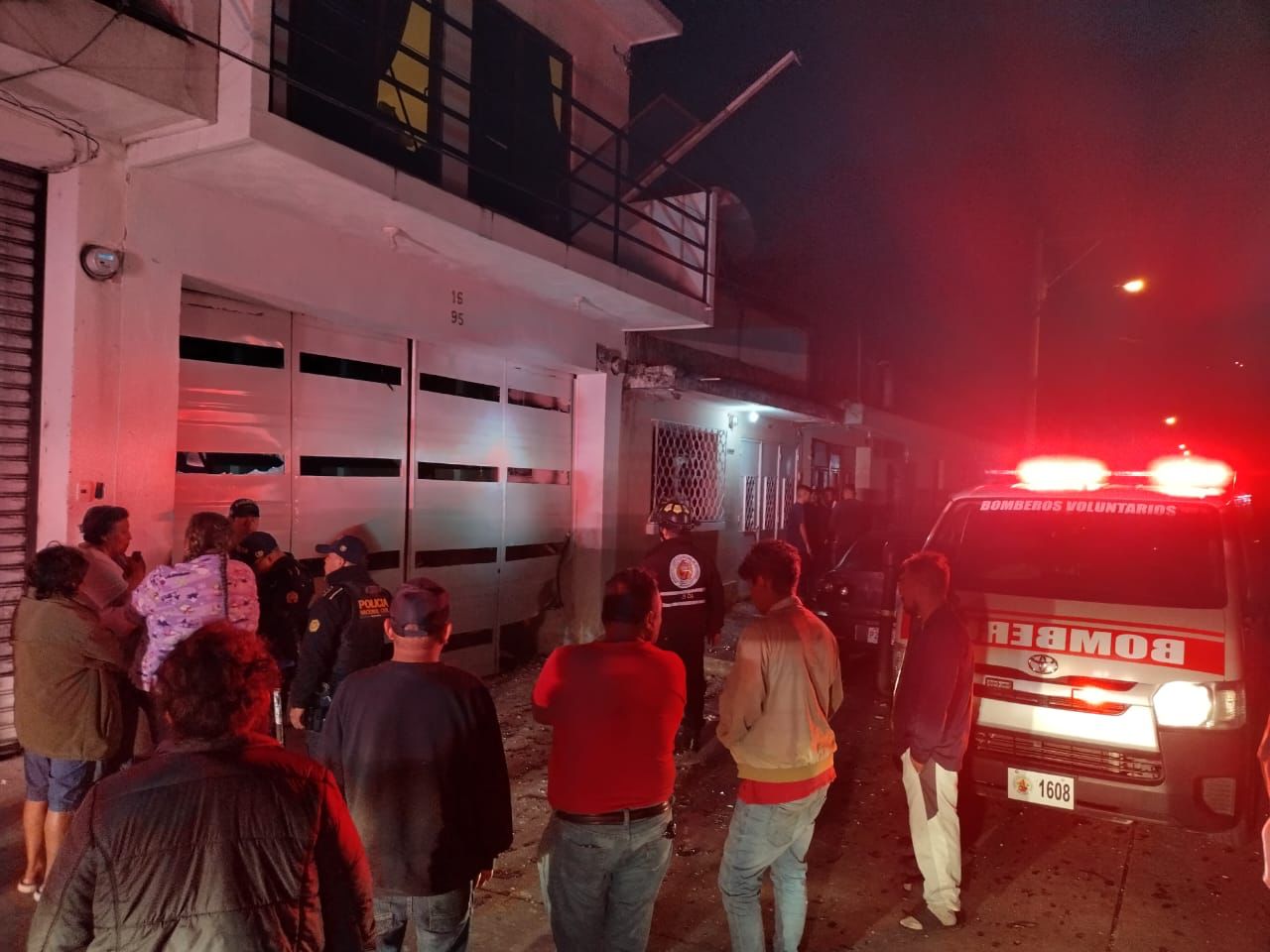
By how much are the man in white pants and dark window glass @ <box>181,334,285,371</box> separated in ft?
15.5

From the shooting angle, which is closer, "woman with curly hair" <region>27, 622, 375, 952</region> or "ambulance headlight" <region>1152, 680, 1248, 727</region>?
"woman with curly hair" <region>27, 622, 375, 952</region>

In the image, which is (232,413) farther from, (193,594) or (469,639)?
(469,639)

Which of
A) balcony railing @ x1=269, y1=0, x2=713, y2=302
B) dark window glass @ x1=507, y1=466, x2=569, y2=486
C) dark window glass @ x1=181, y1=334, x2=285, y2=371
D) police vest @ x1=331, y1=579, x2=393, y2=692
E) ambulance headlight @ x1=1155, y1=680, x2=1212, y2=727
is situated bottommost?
ambulance headlight @ x1=1155, y1=680, x2=1212, y2=727

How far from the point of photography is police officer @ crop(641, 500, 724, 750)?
6027mm

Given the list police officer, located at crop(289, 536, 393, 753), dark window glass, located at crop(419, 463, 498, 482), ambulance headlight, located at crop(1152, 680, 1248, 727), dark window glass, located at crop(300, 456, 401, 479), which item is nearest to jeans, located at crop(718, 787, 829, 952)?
police officer, located at crop(289, 536, 393, 753)

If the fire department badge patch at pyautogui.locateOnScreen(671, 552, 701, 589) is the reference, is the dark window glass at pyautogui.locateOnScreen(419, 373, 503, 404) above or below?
above

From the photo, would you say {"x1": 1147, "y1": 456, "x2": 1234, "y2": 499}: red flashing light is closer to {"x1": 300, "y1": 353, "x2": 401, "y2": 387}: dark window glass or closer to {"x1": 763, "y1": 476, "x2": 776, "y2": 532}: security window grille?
{"x1": 300, "y1": 353, "x2": 401, "y2": 387}: dark window glass

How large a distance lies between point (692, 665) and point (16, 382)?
4664 mm

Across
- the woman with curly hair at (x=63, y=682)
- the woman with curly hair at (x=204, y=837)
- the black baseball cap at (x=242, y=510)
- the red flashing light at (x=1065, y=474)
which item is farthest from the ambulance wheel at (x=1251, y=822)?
the black baseball cap at (x=242, y=510)

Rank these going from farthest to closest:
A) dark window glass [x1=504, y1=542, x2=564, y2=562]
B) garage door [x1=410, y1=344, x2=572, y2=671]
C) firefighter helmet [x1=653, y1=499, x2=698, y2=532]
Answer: dark window glass [x1=504, y1=542, x2=564, y2=562]
garage door [x1=410, y1=344, x2=572, y2=671]
firefighter helmet [x1=653, y1=499, x2=698, y2=532]

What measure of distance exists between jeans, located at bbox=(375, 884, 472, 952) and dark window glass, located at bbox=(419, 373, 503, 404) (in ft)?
17.8

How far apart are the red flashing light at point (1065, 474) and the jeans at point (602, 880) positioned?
13.0 feet

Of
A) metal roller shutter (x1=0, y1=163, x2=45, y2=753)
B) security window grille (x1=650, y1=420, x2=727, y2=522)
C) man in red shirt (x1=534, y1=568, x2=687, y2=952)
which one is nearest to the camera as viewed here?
man in red shirt (x1=534, y1=568, x2=687, y2=952)

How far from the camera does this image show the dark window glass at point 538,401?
8.74 m
